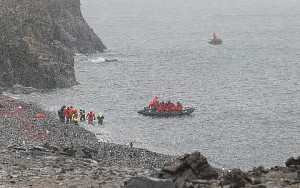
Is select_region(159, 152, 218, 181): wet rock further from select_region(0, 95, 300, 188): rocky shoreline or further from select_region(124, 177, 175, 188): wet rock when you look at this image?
select_region(124, 177, 175, 188): wet rock

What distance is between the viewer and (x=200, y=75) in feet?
416

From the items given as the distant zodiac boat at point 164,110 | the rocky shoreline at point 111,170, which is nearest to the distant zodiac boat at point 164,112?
the distant zodiac boat at point 164,110

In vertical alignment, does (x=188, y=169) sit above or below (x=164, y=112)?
above

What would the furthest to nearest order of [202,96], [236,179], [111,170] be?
[202,96] < [111,170] < [236,179]

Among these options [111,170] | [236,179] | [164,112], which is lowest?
[164,112]

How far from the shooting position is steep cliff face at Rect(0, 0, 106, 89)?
327 feet

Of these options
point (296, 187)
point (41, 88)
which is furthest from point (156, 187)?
point (41, 88)

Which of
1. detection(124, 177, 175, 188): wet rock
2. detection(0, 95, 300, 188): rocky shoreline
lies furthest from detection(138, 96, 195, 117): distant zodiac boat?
detection(124, 177, 175, 188): wet rock

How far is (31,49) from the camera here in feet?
335

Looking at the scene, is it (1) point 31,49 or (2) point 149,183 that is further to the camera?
(1) point 31,49

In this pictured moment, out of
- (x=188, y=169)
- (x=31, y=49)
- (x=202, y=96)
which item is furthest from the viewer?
(x=202, y=96)

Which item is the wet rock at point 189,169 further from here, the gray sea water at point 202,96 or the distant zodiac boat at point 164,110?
the distant zodiac boat at point 164,110

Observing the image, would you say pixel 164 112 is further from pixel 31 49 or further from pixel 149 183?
pixel 149 183

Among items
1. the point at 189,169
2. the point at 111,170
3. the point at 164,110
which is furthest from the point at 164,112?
the point at 189,169
